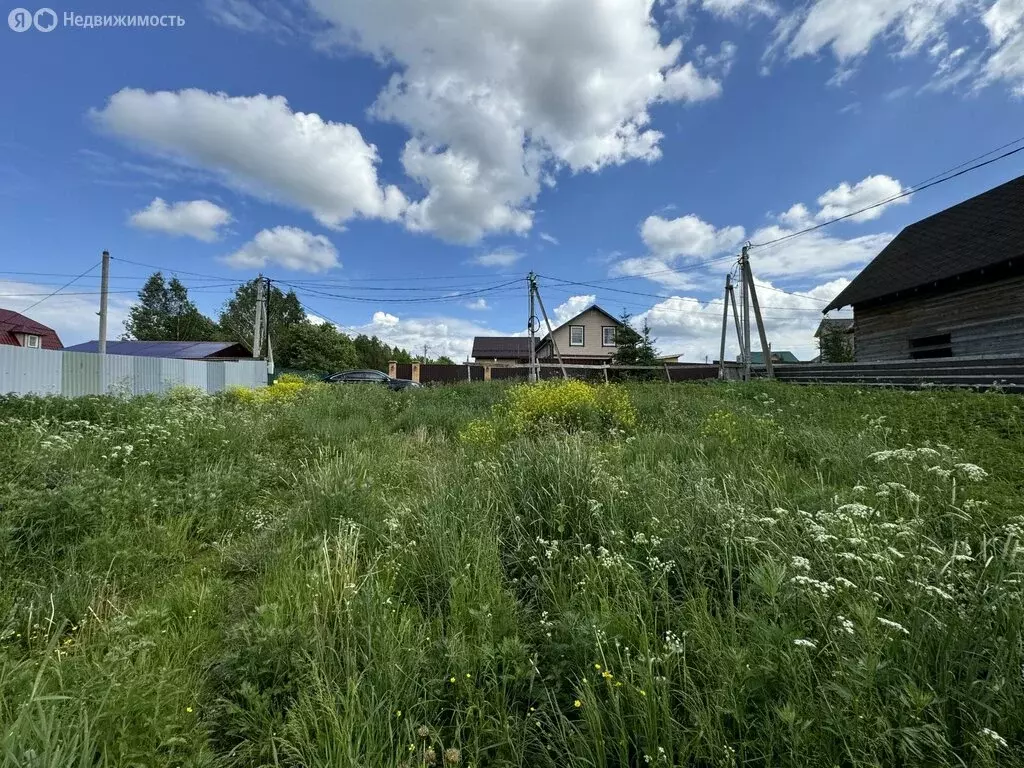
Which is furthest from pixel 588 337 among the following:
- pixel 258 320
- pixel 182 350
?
pixel 182 350

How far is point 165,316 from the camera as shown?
48.8 m

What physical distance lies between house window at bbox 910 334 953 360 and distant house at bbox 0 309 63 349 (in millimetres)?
47031

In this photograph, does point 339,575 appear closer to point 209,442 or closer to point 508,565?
point 508,565

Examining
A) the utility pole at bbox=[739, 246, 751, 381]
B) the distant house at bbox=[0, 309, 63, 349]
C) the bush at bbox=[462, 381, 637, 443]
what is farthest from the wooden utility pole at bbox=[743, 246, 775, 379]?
the distant house at bbox=[0, 309, 63, 349]

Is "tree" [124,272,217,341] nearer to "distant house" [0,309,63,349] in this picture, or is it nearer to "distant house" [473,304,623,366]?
"distant house" [0,309,63,349]

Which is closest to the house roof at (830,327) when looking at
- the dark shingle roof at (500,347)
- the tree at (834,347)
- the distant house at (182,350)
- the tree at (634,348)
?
the tree at (834,347)

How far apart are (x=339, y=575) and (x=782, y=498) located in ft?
9.35

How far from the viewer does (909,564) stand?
1.88 meters

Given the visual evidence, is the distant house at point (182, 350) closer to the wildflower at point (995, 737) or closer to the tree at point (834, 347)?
the wildflower at point (995, 737)

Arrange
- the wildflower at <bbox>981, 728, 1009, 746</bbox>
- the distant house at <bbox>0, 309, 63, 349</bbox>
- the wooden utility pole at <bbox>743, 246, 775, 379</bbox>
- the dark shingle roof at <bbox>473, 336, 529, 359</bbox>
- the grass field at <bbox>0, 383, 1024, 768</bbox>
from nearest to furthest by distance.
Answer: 1. the wildflower at <bbox>981, 728, 1009, 746</bbox>
2. the grass field at <bbox>0, 383, 1024, 768</bbox>
3. the wooden utility pole at <bbox>743, 246, 775, 379</bbox>
4. the distant house at <bbox>0, 309, 63, 349</bbox>
5. the dark shingle roof at <bbox>473, 336, 529, 359</bbox>

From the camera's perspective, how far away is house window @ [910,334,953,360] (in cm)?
1176

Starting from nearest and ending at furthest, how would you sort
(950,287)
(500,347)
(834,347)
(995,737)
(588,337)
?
(995,737)
(950,287)
(834,347)
(588,337)
(500,347)

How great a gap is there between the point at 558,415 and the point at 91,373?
1332 cm

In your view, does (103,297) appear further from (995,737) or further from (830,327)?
(830,327)
